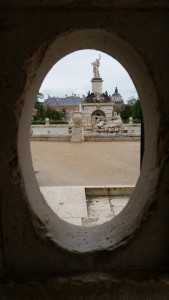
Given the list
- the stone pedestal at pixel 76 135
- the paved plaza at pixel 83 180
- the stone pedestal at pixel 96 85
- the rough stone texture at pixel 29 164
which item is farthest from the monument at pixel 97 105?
the rough stone texture at pixel 29 164

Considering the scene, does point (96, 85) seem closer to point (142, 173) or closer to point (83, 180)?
point (83, 180)

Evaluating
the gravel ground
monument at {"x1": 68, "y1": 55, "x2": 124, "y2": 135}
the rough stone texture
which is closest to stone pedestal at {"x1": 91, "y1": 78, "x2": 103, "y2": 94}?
monument at {"x1": 68, "y1": 55, "x2": 124, "y2": 135}

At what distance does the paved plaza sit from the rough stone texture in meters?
2.58

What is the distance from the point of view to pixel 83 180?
7.35 m

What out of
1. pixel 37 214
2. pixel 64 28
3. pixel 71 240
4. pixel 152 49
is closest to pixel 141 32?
pixel 152 49

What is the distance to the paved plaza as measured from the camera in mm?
4691

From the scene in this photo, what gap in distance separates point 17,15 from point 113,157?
32.3 ft

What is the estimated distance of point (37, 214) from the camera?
160cm

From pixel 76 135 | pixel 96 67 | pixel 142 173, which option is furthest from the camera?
pixel 96 67

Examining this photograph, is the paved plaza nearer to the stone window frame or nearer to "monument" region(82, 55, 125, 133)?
the stone window frame

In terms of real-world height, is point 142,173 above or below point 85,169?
above

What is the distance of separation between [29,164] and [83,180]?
5.64 m

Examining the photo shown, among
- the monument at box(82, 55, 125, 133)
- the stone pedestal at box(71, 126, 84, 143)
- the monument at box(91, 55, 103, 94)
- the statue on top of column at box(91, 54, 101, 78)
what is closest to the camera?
the stone pedestal at box(71, 126, 84, 143)

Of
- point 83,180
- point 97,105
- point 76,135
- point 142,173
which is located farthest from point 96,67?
point 142,173
